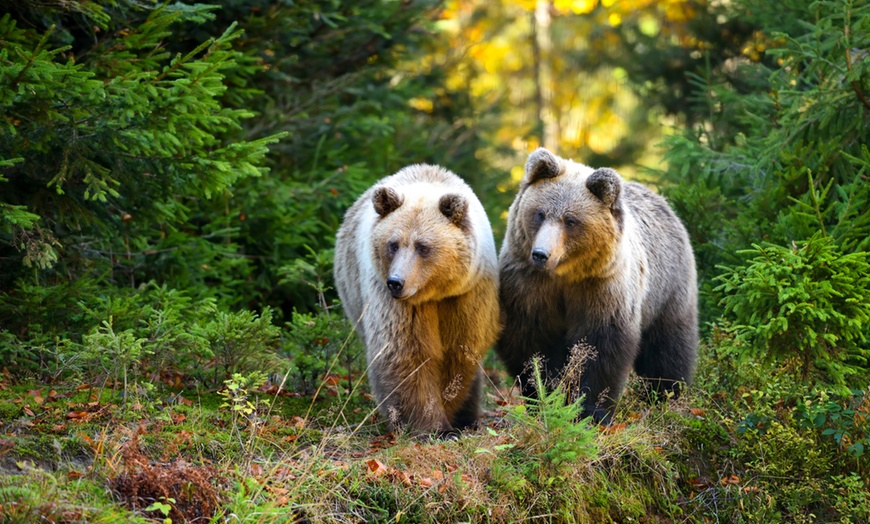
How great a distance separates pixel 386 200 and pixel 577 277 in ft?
4.79

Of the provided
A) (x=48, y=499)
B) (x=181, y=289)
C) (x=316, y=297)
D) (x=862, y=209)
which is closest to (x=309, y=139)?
(x=316, y=297)

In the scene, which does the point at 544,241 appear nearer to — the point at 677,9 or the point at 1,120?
the point at 1,120

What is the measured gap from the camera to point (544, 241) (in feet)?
20.7

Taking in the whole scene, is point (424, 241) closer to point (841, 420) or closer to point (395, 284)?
point (395, 284)

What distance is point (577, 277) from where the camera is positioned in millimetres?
6641

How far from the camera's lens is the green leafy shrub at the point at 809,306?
20.3ft

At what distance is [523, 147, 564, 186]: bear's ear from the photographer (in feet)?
21.8

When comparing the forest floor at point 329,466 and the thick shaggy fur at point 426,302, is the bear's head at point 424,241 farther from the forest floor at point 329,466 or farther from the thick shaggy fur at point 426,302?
the forest floor at point 329,466

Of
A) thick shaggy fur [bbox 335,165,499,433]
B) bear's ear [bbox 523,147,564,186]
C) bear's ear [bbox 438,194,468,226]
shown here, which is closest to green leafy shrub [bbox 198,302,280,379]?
thick shaggy fur [bbox 335,165,499,433]

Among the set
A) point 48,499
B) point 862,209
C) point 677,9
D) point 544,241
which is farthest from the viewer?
point 677,9

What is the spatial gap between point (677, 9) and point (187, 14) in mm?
9343

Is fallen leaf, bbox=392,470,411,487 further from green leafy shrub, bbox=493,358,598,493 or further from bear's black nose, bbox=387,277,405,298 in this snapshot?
bear's black nose, bbox=387,277,405,298

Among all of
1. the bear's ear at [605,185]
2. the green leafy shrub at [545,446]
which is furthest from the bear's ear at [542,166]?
the green leafy shrub at [545,446]

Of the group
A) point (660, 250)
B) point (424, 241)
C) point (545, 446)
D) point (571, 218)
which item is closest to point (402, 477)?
point (545, 446)
